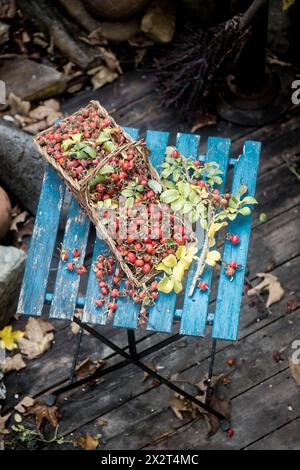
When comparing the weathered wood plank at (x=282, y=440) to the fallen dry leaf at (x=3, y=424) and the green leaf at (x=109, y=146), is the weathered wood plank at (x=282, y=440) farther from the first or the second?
the green leaf at (x=109, y=146)

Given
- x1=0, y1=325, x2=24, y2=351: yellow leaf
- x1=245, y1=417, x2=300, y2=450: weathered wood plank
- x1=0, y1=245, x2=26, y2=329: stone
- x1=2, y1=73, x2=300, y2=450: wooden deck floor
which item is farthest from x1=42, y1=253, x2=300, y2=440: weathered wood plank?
x1=0, y1=245, x2=26, y2=329: stone

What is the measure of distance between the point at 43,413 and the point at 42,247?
39.6 inches

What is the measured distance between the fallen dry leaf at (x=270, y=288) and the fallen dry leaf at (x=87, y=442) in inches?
43.9

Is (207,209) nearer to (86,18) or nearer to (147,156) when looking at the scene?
(147,156)

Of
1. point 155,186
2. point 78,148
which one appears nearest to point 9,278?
point 78,148

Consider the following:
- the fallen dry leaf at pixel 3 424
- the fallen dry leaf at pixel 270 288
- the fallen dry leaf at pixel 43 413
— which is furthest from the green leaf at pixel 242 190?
the fallen dry leaf at pixel 3 424

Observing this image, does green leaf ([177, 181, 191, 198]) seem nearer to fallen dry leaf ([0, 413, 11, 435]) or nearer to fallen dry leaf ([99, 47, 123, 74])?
fallen dry leaf ([0, 413, 11, 435])

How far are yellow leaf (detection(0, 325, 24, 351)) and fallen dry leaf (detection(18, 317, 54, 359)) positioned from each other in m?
0.03

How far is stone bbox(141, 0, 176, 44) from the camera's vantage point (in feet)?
16.0

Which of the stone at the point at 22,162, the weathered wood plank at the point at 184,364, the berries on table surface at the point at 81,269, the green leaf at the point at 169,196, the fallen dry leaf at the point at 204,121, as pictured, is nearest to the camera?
the green leaf at the point at 169,196

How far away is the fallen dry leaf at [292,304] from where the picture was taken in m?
4.04

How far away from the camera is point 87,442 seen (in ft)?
12.5

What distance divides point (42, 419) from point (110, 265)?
1.13 metres

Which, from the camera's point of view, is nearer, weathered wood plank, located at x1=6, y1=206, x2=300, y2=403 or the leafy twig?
the leafy twig
